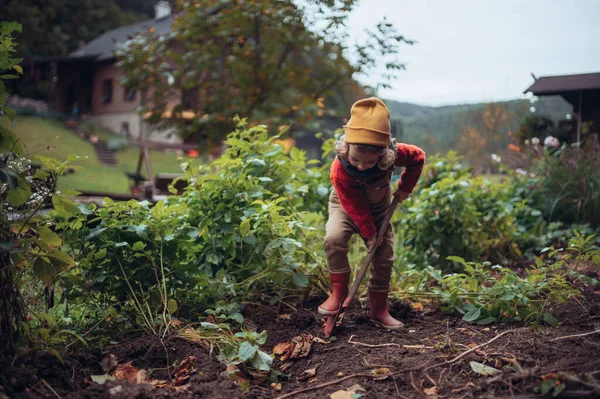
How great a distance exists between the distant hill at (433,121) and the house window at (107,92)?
23.4 m

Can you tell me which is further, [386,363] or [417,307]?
[417,307]

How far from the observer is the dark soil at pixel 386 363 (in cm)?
200

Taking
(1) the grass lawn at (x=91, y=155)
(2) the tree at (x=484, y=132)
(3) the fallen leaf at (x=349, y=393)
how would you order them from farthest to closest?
1. (1) the grass lawn at (x=91, y=155)
2. (2) the tree at (x=484, y=132)
3. (3) the fallen leaf at (x=349, y=393)

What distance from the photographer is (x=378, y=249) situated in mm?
3148

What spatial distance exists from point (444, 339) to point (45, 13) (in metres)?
31.1

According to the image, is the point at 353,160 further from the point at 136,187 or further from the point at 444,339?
the point at 136,187

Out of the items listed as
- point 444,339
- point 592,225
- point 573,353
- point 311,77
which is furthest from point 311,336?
point 311,77

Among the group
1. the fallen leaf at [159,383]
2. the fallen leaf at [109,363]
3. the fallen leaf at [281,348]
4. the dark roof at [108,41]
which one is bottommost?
the fallen leaf at [159,383]

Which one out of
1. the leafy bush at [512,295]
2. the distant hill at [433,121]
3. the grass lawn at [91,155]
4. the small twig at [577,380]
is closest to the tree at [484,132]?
the distant hill at [433,121]

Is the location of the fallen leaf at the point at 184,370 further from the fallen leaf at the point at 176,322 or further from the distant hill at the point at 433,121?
the distant hill at the point at 433,121

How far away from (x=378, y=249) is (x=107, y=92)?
95.5 ft

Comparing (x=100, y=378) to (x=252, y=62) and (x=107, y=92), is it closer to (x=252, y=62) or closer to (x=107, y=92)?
(x=252, y=62)

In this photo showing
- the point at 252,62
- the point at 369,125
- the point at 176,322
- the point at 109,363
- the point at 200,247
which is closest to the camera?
the point at 109,363

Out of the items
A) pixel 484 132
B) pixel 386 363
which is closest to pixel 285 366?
pixel 386 363
